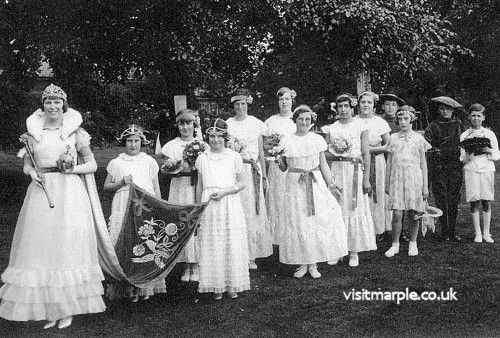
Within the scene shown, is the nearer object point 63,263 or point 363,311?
point 63,263

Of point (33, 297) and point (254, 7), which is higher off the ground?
point (254, 7)

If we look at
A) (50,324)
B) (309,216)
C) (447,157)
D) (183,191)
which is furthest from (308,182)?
(50,324)

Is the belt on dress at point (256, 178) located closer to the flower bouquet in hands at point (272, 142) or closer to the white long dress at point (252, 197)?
the white long dress at point (252, 197)

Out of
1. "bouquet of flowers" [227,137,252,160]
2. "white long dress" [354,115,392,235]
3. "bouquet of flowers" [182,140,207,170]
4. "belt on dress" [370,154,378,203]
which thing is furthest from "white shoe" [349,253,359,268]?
"bouquet of flowers" [182,140,207,170]

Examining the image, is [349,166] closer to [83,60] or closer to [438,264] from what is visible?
[438,264]

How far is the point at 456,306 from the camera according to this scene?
5586mm

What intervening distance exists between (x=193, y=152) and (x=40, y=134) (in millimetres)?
1841

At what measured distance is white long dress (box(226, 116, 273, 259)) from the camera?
732 centimetres

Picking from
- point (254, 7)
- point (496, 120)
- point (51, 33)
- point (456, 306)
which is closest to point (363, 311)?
point (456, 306)

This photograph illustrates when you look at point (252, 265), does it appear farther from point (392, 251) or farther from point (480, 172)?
point (480, 172)

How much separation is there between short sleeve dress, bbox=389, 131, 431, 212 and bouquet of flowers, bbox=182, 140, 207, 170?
9.78 ft

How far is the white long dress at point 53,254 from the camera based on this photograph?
4961 millimetres

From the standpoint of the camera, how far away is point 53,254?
16.5 ft

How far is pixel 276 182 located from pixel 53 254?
352 centimetres
